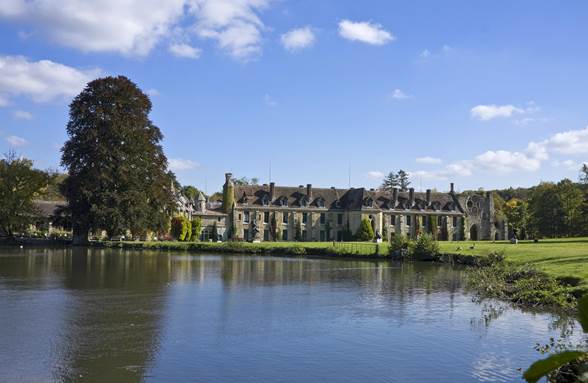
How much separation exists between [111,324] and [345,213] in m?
54.1

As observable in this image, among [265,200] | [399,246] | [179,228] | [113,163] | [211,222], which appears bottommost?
[399,246]

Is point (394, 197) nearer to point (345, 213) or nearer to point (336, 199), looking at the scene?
point (345, 213)

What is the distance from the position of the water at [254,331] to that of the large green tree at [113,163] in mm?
22534

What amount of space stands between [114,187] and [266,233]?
21.5m

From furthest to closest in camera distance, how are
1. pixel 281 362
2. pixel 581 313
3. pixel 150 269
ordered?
pixel 150 269
pixel 281 362
pixel 581 313

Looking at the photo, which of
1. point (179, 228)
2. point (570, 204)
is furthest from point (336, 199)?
point (570, 204)

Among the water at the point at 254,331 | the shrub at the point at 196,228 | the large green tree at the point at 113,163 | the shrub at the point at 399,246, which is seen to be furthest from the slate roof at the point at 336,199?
the water at the point at 254,331

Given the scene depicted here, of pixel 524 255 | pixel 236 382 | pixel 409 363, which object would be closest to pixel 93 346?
pixel 236 382

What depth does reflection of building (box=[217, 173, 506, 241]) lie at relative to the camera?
66750mm

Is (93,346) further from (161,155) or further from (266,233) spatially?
(266,233)

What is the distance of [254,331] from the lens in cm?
1482

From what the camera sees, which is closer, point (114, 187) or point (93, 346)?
point (93, 346)

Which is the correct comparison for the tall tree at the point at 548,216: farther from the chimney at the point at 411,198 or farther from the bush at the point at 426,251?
the bush at the point at 426,251

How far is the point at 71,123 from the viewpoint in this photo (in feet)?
169
